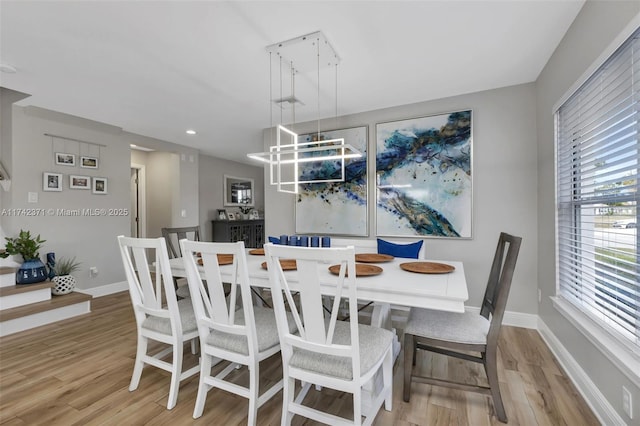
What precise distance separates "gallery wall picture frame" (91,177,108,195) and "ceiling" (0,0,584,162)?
0.99m

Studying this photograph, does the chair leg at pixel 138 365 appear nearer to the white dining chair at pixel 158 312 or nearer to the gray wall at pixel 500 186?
the white dining chair at pixel 158 312

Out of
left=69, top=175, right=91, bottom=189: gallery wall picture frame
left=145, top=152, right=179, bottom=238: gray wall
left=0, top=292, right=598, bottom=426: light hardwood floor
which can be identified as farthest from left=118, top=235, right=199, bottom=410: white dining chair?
left=145, top=152, right=179, bottom=238: gray wall

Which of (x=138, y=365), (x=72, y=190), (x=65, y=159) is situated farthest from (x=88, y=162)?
(x=138, y=365)

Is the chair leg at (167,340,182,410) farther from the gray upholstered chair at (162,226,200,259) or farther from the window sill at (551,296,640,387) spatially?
the window sill at (551,296,640,387)

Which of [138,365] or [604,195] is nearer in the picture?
[604,195]

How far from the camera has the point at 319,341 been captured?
1.36m

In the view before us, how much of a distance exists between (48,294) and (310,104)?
362cm

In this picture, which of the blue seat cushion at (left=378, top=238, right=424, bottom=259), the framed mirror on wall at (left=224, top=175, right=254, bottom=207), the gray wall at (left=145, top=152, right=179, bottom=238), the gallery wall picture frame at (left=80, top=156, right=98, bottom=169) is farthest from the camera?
the framed mirror on wall at (left=224, top=175, right=254, bottom=207)

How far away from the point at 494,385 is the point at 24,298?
434cm

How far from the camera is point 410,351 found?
1736 mm

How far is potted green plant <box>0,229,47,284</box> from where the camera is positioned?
316 centimetres

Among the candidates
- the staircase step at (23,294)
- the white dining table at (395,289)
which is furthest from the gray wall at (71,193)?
the white dining table at (395,289)

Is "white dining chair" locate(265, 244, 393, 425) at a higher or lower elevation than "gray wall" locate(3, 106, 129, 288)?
lower

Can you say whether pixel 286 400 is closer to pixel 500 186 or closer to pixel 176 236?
pixel 176 236
